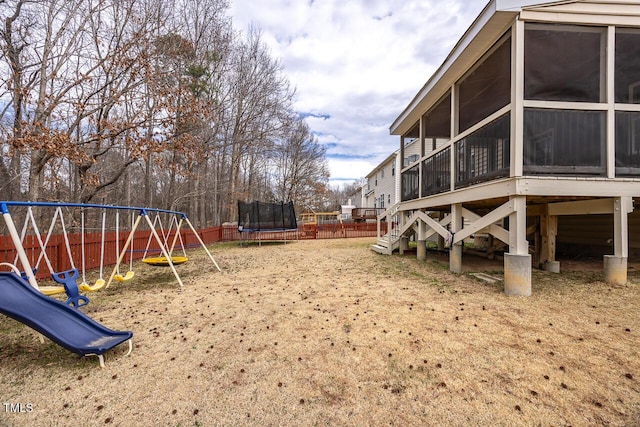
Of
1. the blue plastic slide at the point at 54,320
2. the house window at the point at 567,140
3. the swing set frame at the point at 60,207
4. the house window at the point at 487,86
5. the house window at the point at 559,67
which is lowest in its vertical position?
the blue plastic slide at the point at 54,320

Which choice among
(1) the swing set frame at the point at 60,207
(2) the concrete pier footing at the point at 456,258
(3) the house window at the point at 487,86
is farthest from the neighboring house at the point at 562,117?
(1) the swing set frame at the point at 60,207

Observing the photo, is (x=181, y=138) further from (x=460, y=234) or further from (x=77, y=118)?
(x=460, y=234)

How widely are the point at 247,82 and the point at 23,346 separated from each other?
1846 cm

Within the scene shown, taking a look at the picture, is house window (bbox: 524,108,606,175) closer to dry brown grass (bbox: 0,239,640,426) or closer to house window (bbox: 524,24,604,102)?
house window (bbox: 524,24,604,102)

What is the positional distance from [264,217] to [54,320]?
1149 cm

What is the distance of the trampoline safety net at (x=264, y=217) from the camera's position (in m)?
13.6

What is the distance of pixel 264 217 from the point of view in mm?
14094

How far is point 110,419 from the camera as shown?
1.91 metres

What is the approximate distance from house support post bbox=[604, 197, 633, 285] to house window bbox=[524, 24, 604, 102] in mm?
1666

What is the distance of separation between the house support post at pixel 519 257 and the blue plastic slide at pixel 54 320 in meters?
4.98

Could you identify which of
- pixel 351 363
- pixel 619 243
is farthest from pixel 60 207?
pixel 619 243

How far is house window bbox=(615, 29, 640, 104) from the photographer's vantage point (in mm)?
4523

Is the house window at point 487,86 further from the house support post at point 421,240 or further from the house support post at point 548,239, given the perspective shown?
the house support post at point 421,240

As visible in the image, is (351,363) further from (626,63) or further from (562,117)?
(626,63)
